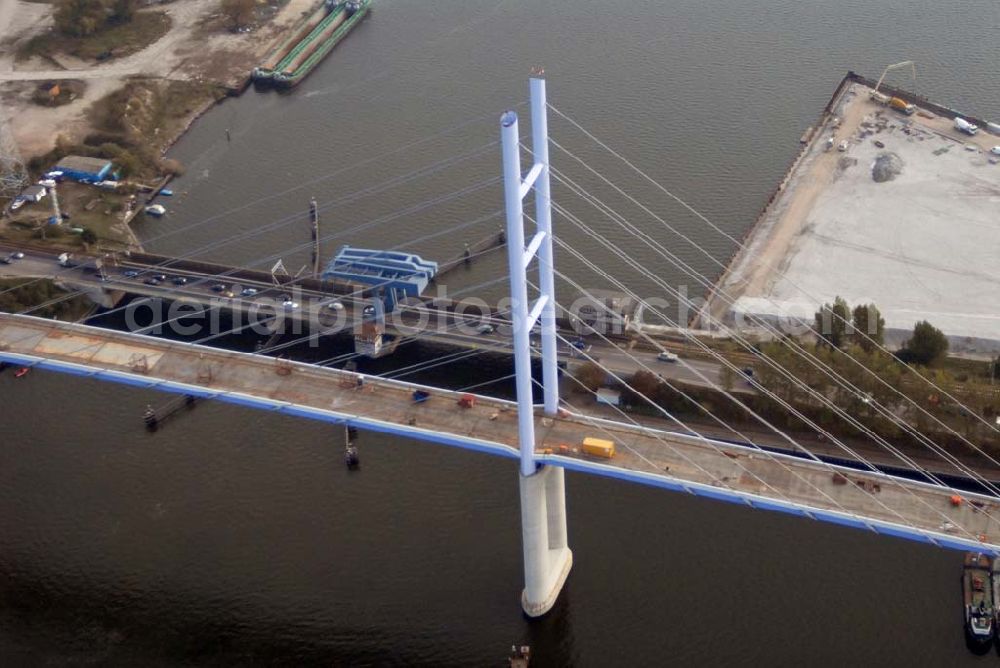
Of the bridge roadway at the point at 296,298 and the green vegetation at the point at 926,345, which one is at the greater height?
the bridge roadway at the point at 296,298

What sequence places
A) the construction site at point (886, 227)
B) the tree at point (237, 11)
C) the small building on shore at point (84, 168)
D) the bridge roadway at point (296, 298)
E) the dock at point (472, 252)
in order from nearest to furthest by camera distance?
the bridge roadway at point (296, 298)
the construction site at point (886, 227)
the dock at point (472, 252)
the small building on shore at point (84, 168)
the tree at point (237, 11)

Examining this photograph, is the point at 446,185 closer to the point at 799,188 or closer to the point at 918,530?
the point at 799,188

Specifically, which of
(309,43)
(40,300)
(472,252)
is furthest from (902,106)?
(40,300)

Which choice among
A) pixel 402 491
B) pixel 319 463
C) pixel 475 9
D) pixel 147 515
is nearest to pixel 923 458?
pixel 402 491

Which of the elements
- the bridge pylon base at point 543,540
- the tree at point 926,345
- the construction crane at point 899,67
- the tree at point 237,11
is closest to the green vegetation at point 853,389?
the tree at point 926,345

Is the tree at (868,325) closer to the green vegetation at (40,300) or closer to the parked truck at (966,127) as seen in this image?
the parked truck at (966,127)

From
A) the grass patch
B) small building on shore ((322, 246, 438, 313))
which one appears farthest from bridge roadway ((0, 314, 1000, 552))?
the grass patch

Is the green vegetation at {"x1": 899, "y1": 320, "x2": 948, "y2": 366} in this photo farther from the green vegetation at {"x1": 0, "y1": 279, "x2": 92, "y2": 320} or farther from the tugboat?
the green vegetation at {"x1": 0, "y1": 279, "x2": 92, "y2": 320}
